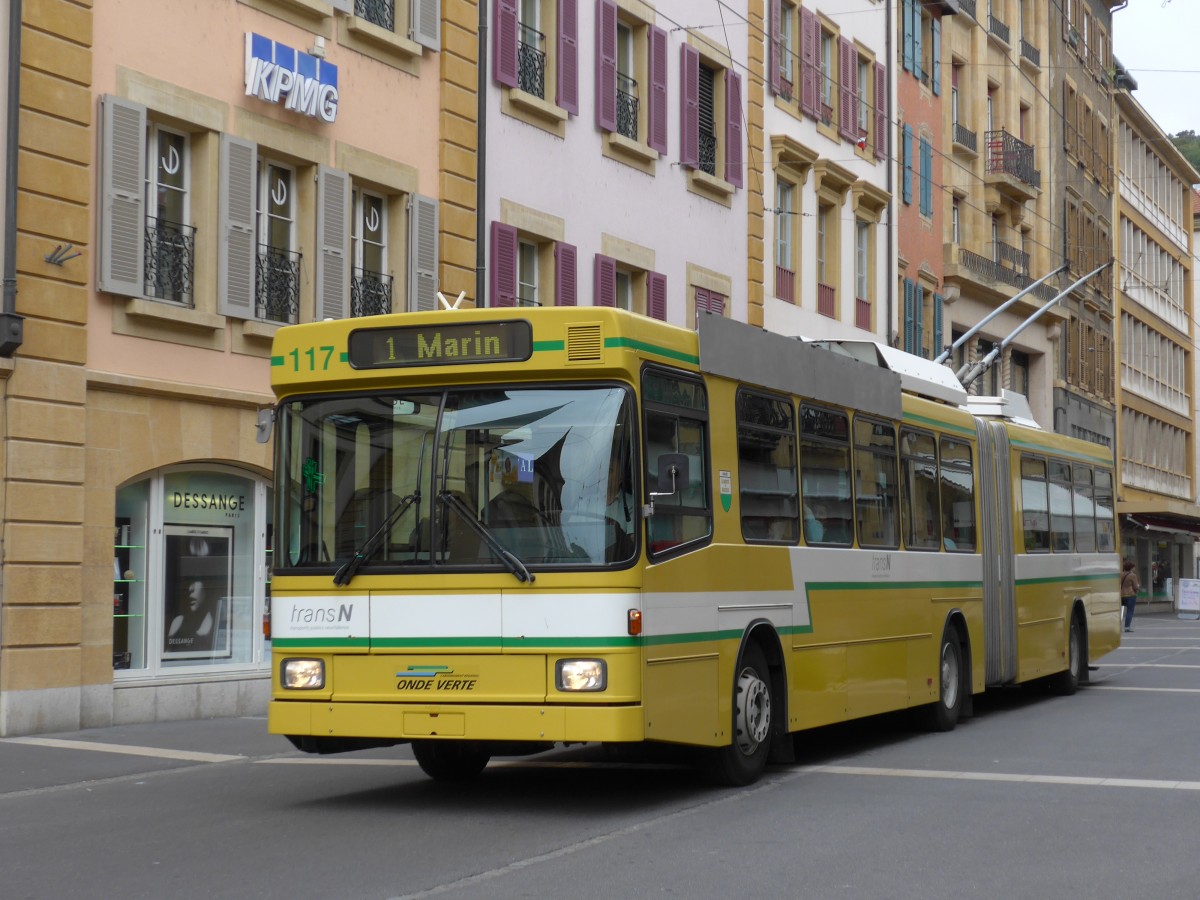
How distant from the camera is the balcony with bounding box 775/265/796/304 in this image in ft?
106

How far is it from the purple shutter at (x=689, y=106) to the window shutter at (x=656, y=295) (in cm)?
194

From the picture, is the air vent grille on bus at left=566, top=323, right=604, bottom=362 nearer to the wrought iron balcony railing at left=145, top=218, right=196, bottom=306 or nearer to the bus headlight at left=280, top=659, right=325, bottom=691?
the bus headlight at left=280, top=659, right=325, bottom=691

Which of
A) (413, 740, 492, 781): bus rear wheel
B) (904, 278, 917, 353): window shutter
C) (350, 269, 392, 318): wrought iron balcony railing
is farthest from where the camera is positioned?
(904, 278, 917, 353): window shutter

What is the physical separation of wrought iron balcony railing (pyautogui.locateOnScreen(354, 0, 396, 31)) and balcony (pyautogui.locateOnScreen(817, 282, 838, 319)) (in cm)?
1370

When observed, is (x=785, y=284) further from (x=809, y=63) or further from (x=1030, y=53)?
(x=1030, y=53)

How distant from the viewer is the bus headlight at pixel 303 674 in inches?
431

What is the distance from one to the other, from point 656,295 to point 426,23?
670 centimetres

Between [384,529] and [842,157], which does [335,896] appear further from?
[842,157]

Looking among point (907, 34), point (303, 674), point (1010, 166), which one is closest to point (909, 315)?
point (907, 34)

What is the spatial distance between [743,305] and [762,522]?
18.8m

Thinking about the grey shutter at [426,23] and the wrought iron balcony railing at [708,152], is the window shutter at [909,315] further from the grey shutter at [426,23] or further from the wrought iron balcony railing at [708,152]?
the grey shutter at [426,23]

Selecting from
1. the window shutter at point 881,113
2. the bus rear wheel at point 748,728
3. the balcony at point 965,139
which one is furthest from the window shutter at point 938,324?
the bus rear wheel at point 748,728

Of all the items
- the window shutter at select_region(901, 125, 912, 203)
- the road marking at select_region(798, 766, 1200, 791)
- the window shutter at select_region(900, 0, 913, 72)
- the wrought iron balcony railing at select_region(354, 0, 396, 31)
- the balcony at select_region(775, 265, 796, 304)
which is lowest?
the road marking at select_region(798, 766, 1200, 791)

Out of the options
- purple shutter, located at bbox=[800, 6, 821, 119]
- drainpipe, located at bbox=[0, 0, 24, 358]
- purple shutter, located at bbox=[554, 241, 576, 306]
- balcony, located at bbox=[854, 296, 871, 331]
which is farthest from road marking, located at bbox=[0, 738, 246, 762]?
balcony, located at bbox=[854, 296, 871, 331]
